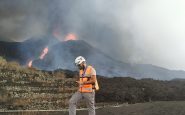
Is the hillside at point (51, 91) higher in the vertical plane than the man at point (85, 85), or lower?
higher

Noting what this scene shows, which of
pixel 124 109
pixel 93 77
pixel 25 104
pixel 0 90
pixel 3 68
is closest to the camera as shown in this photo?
pixel 93 77

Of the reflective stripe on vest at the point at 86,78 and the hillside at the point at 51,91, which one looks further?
the hillside at the point at 51,91

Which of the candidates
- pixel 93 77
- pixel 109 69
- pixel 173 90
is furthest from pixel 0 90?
pixel 109 69

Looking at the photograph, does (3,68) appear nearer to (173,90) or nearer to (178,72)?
(173,90)

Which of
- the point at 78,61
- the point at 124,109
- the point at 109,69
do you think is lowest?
the point at 124,109

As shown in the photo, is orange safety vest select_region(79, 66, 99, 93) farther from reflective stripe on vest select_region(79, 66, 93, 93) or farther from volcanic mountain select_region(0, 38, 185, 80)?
volcanic mountain select_region(0, 38, 185, 80)

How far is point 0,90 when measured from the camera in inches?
1501

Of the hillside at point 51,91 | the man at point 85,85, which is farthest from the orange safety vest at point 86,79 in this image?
the hillside at point 51,91

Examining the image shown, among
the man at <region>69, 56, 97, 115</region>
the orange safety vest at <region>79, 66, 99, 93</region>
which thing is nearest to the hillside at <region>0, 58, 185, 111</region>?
the man at <region>69, 56, 97, 115</region>

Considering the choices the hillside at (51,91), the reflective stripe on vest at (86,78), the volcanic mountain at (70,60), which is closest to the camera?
the reflective stripe on vest at (86,78)

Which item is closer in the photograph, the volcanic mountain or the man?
the man

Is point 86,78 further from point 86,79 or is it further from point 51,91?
point 51,91

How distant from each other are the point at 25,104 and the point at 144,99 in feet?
53.1

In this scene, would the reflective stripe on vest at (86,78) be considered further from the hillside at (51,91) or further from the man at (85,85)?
the hillside at (51,91)
